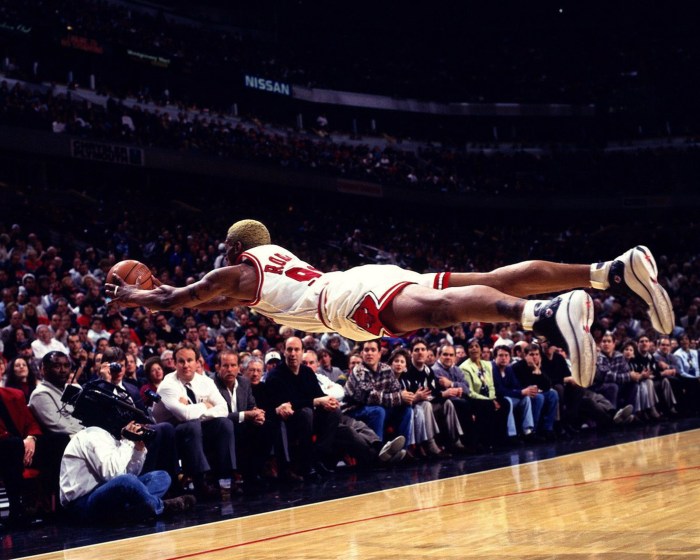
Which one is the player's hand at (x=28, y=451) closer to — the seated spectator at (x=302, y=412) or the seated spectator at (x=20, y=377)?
the seated spectator at (x=20, y=377)

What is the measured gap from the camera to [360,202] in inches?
1305

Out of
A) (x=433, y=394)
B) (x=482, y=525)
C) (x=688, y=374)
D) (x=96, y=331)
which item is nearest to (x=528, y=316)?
(x=482, y=525)

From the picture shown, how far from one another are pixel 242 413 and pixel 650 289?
15.3ft

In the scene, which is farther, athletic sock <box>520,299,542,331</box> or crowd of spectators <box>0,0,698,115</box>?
crowd of spectators <box>0,0,698,115</box>

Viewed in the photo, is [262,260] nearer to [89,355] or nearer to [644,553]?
[644,553]

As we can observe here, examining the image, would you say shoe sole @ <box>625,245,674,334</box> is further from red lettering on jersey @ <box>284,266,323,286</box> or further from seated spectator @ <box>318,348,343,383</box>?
seated spectator @ <box>318,348,343,383</box>

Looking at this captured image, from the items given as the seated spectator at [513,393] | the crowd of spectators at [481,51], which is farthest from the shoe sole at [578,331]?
the crowd of spectators at [481,51]

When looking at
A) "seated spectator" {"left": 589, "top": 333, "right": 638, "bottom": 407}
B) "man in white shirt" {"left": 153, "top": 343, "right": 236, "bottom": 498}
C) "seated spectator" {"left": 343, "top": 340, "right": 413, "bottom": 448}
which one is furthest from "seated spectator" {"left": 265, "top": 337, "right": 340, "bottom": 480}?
"seated spectator" {"left": 589, "top": 333, "right": 638, "bottom": 407}

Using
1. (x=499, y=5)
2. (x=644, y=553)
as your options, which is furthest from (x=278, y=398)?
(x=499, y=5)

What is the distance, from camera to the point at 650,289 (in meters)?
4.86

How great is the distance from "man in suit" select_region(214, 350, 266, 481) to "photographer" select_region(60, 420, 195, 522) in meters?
1.65

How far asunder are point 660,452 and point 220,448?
4655 mm

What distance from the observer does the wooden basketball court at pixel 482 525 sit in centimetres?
504

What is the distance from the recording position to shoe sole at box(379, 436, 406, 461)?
9125 mm
